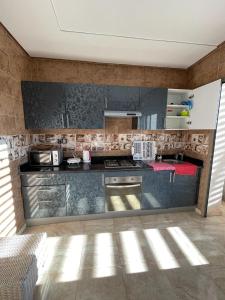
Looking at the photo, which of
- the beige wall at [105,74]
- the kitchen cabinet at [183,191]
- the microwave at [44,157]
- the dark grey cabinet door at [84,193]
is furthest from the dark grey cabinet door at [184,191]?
the microwave at [44,157]

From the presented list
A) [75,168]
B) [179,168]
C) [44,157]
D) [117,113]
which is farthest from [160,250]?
[44,157]

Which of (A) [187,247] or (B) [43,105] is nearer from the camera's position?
(A) [187,247]

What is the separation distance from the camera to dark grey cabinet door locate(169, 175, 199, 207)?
2467 millimetres

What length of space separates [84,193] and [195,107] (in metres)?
2.11

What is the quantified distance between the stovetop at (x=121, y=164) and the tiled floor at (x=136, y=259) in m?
0.82

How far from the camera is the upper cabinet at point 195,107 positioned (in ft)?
6.80

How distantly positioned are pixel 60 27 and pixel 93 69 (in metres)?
→ 0.87

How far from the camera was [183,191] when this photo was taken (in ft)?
8.25

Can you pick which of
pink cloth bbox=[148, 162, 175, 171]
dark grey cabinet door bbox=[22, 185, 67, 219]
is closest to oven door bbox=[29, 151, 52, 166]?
dark grey cabinet door bbox=[22, 185, 67, 219]

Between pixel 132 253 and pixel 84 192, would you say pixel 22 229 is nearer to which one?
pixel 84 192

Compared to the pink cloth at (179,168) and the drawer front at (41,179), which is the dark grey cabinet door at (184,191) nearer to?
A: the pink cloth at (179,168)

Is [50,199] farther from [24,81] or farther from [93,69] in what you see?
[93,69]

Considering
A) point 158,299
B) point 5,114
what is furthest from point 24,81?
point 158,299

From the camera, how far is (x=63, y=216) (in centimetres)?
228
